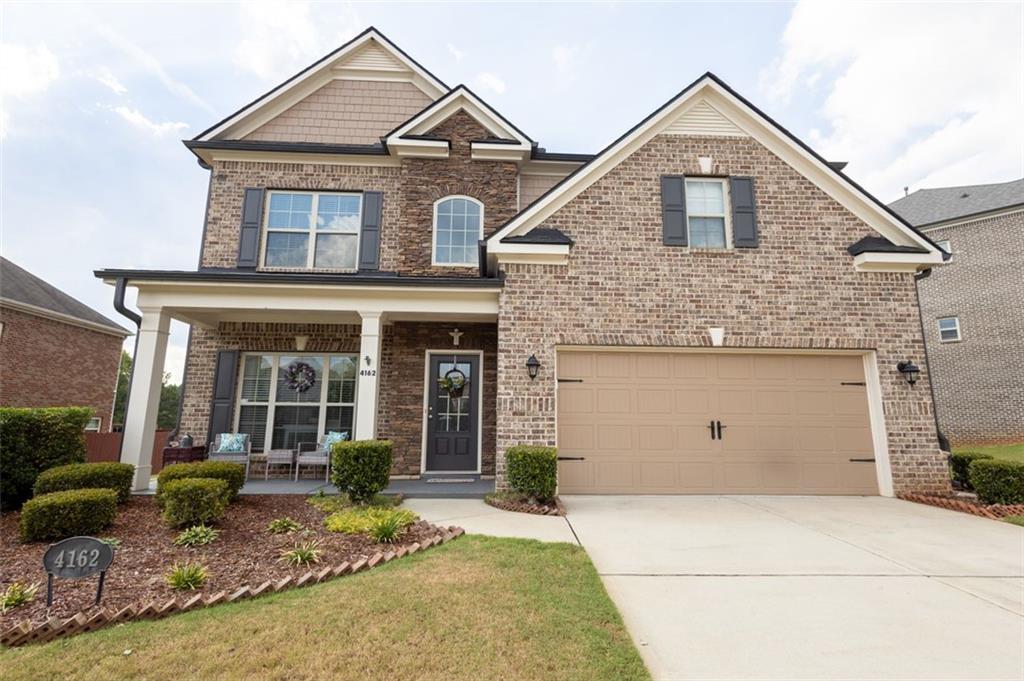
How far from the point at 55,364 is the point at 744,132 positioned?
72.4ft

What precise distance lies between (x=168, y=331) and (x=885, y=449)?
12.3 meters

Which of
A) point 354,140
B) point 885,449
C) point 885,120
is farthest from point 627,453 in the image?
point 885,120

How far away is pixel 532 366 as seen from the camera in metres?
7.42

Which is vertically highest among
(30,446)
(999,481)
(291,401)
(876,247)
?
(876,247)

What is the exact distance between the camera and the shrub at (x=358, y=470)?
20.1ft

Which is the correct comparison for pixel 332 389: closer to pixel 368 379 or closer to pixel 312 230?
pixel 368 379

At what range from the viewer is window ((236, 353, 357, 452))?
9.23m

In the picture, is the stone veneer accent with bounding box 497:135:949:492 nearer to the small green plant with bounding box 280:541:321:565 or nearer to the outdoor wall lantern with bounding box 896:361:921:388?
the outdoor wall lantern with bounding box 896:361:921:388

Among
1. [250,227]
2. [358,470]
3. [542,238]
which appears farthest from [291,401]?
[542,238]

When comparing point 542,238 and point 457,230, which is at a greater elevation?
point 457,230

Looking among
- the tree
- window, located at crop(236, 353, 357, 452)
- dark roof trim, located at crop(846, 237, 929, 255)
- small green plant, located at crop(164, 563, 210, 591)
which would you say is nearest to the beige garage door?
dark roof trim, located at crop(846, 237, 929, 255)

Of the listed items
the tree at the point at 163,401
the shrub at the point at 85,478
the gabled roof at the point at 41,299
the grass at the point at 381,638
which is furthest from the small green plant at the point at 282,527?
the tree at the point at 163,401

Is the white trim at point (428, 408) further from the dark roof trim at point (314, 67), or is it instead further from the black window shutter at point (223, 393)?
the dark roof trim at point (314, 67)

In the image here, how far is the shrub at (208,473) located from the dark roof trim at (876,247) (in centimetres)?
1046
